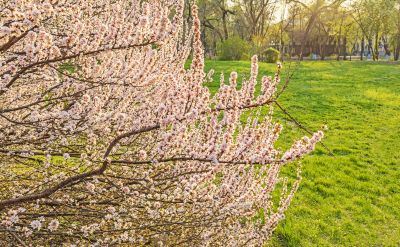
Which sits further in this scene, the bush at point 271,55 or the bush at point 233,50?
the bush at point 271,55

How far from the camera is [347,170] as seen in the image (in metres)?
10.1

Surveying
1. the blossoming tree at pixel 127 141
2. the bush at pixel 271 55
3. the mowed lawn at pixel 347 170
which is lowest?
the mowed lawn at pixel 347 170

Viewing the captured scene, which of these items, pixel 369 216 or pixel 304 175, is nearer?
pixel 369 216

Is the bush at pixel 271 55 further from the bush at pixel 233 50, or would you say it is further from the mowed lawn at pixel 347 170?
the mowed lawn at pixel 347 170

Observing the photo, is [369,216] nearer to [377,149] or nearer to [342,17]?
[377,149]

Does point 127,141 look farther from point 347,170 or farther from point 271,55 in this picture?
point 271,55

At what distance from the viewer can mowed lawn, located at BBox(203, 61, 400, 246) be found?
7055mm

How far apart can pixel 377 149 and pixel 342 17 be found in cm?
4162

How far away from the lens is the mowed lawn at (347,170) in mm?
7055

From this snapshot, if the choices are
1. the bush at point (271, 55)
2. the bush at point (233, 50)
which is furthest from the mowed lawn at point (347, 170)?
the bush at point (271, 55)

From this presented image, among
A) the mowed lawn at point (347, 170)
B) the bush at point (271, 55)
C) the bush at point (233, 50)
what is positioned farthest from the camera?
the bush at point (271, 55)

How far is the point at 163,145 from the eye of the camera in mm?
2395

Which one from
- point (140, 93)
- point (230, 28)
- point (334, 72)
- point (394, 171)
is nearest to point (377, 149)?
point (394, 171)

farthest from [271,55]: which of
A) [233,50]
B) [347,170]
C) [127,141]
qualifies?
[127,141]
